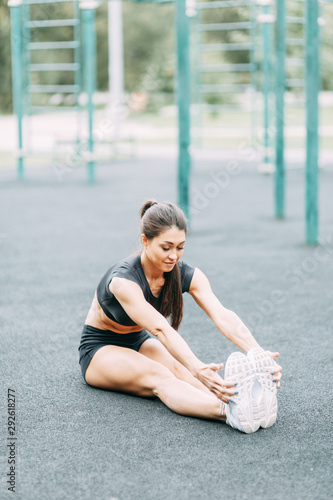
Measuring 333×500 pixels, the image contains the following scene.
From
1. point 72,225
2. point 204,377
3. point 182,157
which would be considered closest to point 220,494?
point 204,377

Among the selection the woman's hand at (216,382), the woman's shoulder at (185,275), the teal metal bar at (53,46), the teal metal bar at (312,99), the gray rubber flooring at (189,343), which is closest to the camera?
the gray rubber flooring at (189,343)

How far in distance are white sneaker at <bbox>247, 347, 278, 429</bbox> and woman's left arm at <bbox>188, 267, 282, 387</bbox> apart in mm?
174

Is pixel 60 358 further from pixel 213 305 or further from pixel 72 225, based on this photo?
pixel 72 225

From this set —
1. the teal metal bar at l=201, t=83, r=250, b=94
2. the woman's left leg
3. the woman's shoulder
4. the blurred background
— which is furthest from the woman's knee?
the blurred background

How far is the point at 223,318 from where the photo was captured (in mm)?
2975

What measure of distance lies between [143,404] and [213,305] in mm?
481

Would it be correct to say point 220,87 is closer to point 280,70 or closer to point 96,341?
point 280,70

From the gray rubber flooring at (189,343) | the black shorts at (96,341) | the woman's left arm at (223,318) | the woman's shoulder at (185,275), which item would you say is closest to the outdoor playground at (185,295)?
the gray rubber flooring at (189,343)

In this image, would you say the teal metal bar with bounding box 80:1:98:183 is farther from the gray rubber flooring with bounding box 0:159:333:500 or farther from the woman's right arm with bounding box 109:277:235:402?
the woman's right arm with bounding box 109:277:235:402

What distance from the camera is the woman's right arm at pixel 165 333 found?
267cm

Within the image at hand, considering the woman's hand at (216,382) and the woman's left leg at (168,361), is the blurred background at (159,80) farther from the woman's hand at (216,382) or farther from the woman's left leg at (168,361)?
the woman's hand at (216,382)

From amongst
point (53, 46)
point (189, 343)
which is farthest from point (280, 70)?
point (53, 46)

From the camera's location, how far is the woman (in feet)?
8.82

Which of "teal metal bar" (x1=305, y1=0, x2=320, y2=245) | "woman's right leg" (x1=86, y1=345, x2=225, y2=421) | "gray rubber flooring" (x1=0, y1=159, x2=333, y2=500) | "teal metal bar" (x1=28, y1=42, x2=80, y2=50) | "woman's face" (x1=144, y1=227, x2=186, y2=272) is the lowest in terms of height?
"gray rubber flooring" (x1=0, y1=159, x2=333, y2=500)
